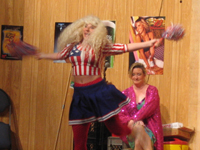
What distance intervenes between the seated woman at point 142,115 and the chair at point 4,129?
145cm

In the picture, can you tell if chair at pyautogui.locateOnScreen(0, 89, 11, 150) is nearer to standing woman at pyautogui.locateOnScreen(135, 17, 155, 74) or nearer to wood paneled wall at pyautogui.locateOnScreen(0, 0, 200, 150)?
wood paneled wall at pyautogui.locateOnScreen(0, 0, 200, 150)

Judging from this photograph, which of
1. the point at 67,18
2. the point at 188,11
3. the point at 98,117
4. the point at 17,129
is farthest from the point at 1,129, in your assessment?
the point at 188,11

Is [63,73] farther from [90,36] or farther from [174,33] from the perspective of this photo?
[174,33]

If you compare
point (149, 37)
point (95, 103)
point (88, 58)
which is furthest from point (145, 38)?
point (95, 103)

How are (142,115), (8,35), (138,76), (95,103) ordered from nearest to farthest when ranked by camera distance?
1. (95,103)
2. (142,115)
3. (138,76)
4. (8,35)

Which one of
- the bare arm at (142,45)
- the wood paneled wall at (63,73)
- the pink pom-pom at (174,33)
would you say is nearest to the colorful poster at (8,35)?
the wood paneled wall at (63,73)

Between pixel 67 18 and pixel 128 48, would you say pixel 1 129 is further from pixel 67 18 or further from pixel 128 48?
pixel 128 48

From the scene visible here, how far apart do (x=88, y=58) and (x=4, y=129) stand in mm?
1980

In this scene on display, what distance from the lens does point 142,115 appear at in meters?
3.01

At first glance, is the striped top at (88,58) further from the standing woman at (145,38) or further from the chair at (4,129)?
the chair at (4,129)

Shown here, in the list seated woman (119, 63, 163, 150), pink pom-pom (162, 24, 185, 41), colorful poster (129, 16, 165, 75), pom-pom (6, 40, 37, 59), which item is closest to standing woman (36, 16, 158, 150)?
pink pom-pom (162, 24, 185, 41)

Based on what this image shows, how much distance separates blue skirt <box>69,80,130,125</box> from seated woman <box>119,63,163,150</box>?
649mm

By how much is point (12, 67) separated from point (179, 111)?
2208mm

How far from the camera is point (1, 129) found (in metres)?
3.66
